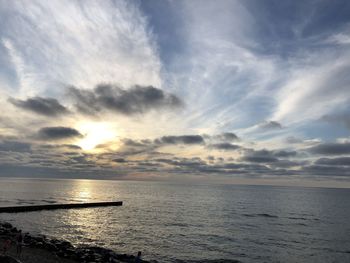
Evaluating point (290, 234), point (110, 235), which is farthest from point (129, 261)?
point (290, 234)

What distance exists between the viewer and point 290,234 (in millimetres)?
52031

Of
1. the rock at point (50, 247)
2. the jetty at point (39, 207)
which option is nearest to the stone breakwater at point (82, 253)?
the rock at point (50, 247)

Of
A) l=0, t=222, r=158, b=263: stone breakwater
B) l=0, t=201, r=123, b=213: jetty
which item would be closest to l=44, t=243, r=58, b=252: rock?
l=0, t=222, r=158, b=263: stone breakwater

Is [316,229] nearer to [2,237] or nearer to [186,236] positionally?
[186,236]

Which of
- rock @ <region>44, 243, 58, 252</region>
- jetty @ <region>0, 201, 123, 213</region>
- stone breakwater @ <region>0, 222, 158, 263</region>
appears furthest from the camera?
jetty @ <region>0, 201, 123, 213</region>

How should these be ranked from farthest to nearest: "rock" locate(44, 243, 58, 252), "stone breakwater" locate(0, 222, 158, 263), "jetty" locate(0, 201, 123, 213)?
1. "jetty" locate(0, 201, 123, 213)
2. "rock" locate(44, 243, 58, 252)
3. "stone breakwater" locate(0, 222, 158, 263)

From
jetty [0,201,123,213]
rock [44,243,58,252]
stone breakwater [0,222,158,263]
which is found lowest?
stone breakwater [0,222,158,263]

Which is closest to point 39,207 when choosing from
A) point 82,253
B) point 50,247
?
point 50,247

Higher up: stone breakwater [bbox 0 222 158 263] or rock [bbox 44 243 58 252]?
rock [bbox 44 243 58 252]

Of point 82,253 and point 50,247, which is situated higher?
point 50,247

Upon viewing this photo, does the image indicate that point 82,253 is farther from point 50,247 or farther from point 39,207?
→ point 39,207

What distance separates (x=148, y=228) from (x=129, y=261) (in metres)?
22.3

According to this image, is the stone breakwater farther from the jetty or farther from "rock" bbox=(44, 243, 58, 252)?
the jetty

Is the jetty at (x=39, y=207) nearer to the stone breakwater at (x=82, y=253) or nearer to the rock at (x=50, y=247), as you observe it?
the stone breakwater at (x=82, y=253)
